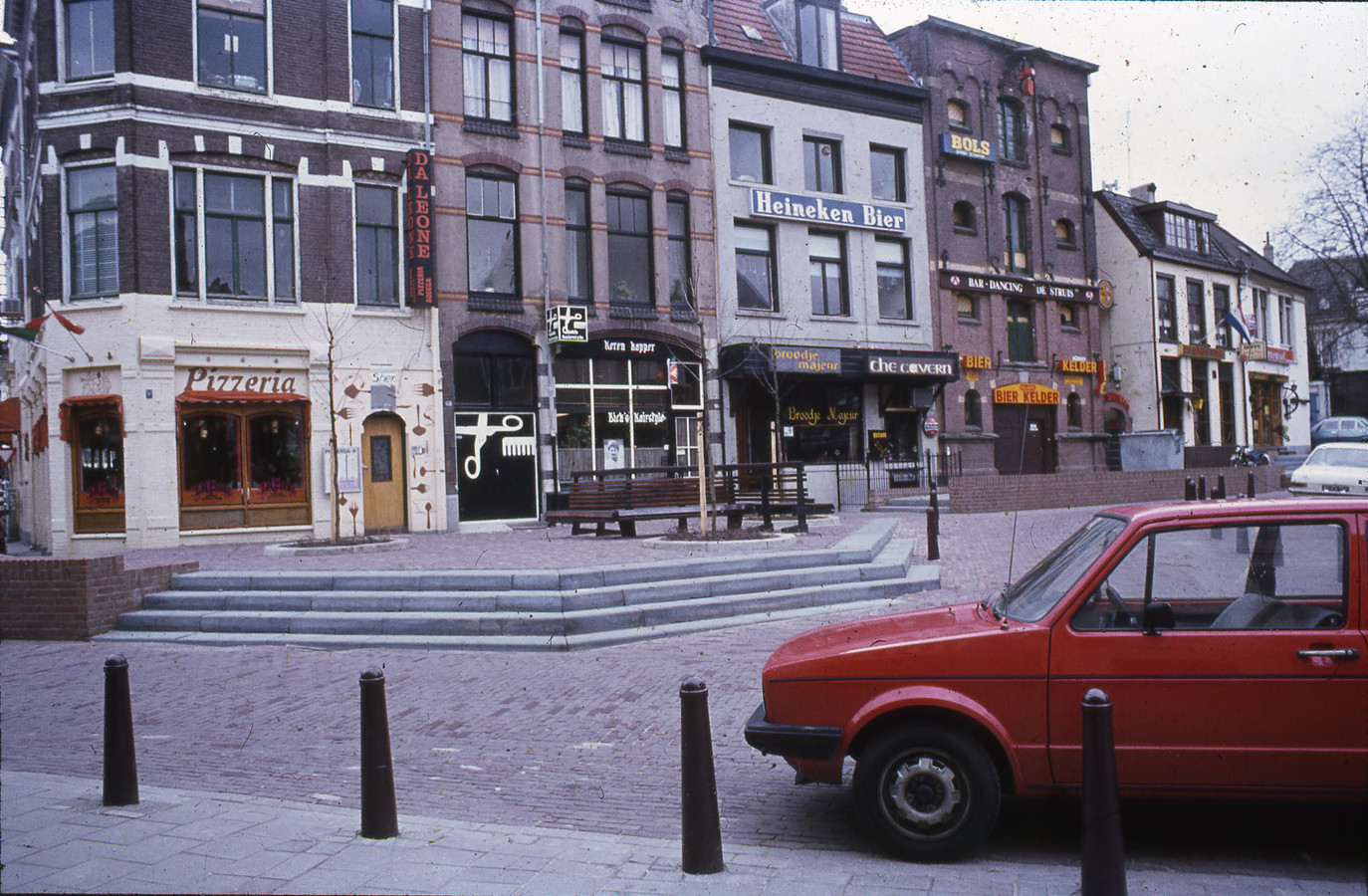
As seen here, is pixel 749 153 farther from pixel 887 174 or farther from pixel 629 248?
pixel 887 174

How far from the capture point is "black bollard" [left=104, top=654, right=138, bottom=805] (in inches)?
209

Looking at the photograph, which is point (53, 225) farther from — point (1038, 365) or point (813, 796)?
point (1038, 365)

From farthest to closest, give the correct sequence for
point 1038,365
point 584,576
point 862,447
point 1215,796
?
point 1038,365 < point 862,447 < point 584,576 < point 1215,796

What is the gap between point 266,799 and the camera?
5.56 meters

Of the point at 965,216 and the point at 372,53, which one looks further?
the point at 965,216

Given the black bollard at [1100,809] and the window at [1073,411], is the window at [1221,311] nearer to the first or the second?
the window at [1073,411]

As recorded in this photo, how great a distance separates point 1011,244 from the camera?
32.7 m

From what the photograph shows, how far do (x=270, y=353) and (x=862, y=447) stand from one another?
1529 centimetres

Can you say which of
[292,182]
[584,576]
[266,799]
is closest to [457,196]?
[292,182]

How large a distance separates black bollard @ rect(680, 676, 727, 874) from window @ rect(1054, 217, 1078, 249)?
33.6 metres

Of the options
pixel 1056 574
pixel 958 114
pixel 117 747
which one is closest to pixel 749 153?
pixel 958 114

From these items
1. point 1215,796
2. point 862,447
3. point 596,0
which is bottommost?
point 1215,796

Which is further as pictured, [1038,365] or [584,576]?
[1038,365]

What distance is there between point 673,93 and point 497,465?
34.1 feet
